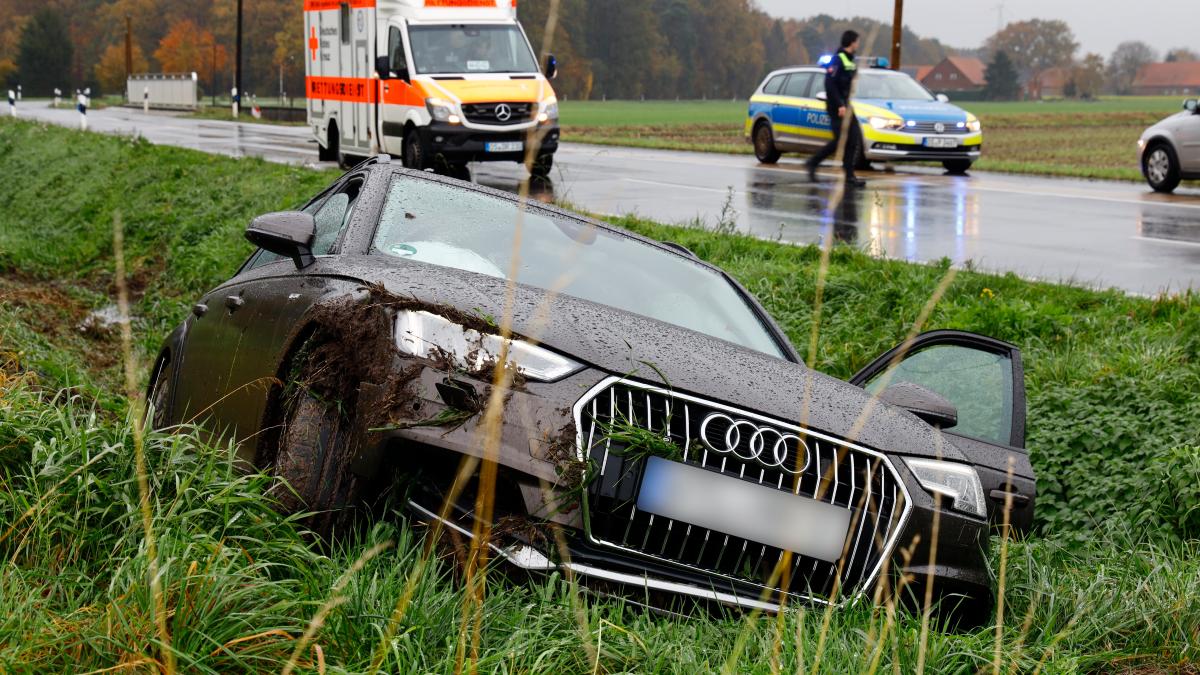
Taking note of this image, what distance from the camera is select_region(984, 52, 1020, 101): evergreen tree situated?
129125mm

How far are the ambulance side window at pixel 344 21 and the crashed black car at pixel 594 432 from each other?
671 inches

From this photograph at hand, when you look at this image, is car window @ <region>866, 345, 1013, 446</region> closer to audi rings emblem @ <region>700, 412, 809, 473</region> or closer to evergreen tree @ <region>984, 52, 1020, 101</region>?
audi rings emblem @ <region>700, 412, 809, 473</region>

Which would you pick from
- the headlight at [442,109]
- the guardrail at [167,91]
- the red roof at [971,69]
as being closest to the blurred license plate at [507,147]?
the headlight at [442,109]

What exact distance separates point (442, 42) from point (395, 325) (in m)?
16.3

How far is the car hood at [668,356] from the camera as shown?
130 inches

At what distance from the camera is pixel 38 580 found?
282cm

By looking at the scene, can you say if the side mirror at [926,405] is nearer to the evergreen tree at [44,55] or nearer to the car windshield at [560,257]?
the car windshield at [560,257]

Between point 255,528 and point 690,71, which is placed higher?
point 690,71

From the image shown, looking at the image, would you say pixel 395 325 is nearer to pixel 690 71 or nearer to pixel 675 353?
pixel 675 353

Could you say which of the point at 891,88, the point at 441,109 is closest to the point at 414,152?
the point at 441,109

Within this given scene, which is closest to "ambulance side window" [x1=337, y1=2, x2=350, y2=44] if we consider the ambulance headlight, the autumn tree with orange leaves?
the ambulance headlight

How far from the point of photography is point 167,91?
68312 millimetres

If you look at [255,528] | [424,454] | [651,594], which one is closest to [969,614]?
[651,594]

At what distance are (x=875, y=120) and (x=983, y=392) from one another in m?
16.3
